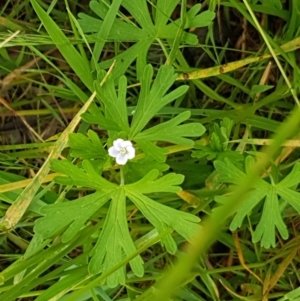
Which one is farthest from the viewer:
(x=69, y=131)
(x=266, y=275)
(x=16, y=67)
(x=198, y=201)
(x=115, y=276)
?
(x=16, y=67)

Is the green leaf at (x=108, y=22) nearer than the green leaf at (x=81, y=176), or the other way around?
the green leaf at (x=81, y=176)

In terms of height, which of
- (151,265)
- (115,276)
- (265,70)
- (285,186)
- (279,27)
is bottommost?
(151,265)

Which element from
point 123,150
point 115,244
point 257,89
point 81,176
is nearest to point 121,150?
point 123,150

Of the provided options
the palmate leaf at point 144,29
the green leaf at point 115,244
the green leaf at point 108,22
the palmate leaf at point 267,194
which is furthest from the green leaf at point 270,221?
the green leaf at point 108,22

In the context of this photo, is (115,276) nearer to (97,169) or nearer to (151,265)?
(97,169)

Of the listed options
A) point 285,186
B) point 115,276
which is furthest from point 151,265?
point 285,186

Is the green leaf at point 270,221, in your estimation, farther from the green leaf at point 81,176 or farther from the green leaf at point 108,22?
the green leaf at point 108,22
